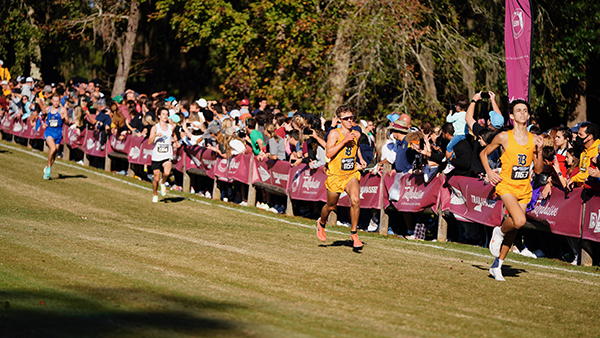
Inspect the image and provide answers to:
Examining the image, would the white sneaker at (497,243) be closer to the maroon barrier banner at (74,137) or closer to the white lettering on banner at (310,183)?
the white lettering on banner at (310,183)

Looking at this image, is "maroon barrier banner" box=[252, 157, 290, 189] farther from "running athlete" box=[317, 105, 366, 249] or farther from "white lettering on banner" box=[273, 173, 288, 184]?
"running athlete" box=[317, 105, 366, 249]

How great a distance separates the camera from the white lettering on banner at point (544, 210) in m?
12.1

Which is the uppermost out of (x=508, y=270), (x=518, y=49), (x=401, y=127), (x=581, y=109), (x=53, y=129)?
(x=581, y=109)

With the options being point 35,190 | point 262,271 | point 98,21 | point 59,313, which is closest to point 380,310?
point 262,271

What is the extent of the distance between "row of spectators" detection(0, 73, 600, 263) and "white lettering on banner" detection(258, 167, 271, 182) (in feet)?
1.14

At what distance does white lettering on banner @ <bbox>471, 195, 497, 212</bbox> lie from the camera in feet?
41.9

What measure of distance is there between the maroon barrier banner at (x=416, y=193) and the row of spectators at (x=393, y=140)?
19 cm

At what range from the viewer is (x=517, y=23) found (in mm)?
12852

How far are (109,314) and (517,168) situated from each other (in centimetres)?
562

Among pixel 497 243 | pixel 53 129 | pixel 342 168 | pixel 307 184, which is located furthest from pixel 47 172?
pixel 497 243

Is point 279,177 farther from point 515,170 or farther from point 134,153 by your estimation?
point 515,170

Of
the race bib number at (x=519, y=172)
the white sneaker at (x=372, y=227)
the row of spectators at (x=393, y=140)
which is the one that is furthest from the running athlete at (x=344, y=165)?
the white sneaker at (x=372, y=227)

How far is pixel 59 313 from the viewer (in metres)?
6.36

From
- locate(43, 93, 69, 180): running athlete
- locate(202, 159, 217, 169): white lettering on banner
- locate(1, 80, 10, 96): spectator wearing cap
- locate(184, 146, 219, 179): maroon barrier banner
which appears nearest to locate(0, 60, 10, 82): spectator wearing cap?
locate(1, 80, 10, 96): spectator wearing cap
